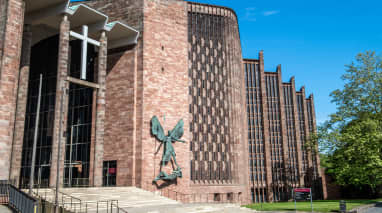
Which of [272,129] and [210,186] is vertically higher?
[272,129]

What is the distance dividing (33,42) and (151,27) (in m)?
14.2

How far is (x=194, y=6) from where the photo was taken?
146 ft

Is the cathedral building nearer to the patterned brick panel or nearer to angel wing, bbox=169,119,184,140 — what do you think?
the patterned brick panel

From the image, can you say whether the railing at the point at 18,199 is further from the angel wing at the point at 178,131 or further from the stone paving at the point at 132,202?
the angel wing at the point at 178,131

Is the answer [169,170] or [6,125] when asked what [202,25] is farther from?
[6,125]

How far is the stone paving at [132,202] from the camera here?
21.3 m

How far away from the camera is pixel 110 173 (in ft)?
110

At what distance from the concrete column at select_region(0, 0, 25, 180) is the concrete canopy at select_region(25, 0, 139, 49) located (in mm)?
3776

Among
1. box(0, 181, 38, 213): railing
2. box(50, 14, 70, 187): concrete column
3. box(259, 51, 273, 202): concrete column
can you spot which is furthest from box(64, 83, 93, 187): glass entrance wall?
box(259, 51, 273, 202): concrete column

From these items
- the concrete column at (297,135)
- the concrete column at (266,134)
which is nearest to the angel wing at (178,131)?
the concrete column at (266,134)

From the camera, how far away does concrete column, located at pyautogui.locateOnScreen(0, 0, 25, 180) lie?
24.5 meters

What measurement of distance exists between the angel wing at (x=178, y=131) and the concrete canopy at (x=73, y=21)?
10009 mm

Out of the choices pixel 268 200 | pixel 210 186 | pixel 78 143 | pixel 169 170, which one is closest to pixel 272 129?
pixel 268 200

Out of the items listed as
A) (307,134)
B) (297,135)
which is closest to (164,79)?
Answer: (297,135)
